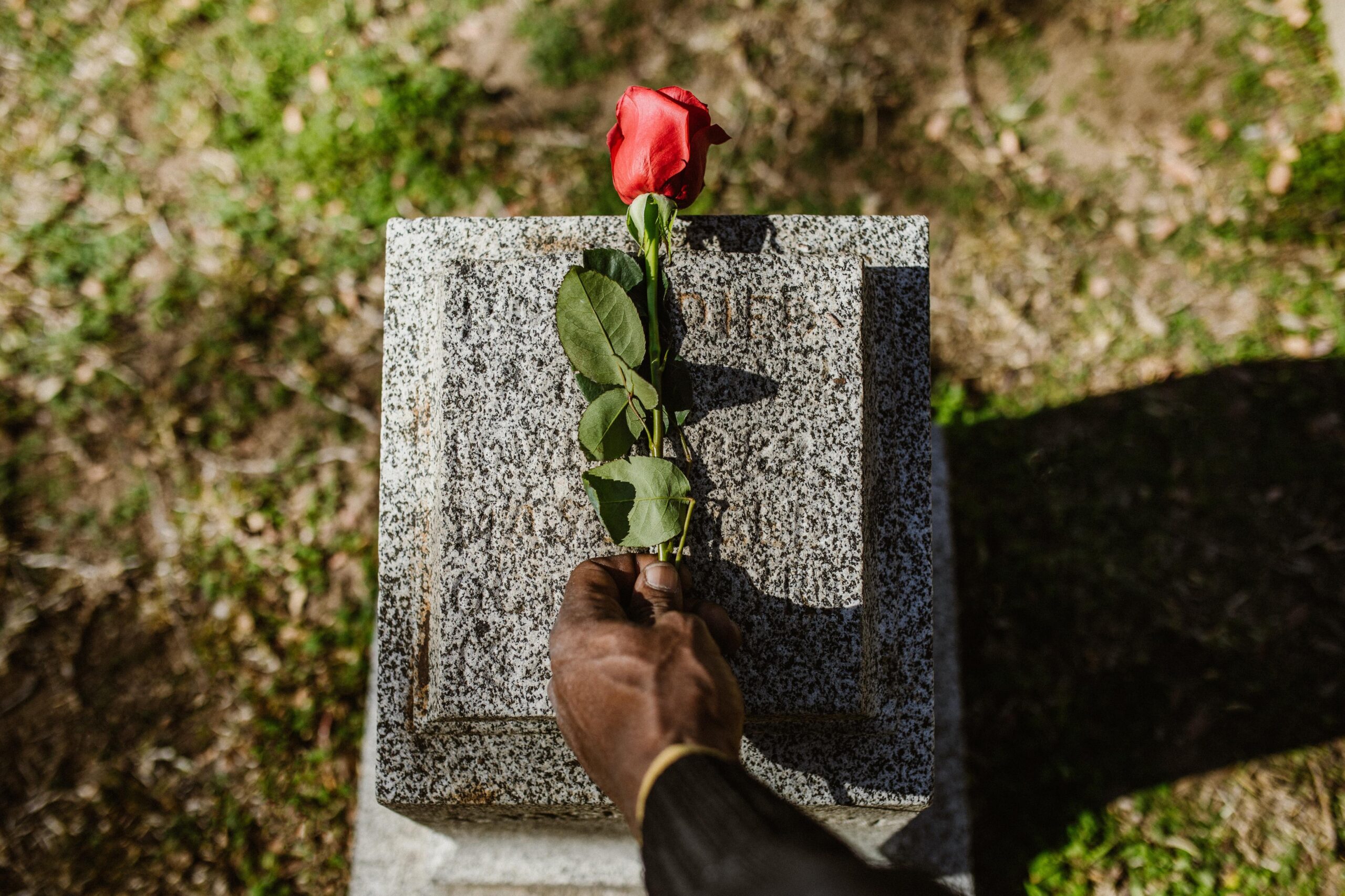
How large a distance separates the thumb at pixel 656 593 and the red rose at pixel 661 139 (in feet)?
2.17

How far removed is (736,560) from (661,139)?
0.78m

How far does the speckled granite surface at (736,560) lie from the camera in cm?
157

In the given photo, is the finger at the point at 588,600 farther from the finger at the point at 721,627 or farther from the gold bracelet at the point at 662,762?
the gold bracelet at the point at 662,762

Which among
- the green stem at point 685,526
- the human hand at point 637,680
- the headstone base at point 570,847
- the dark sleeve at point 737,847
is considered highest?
the green stem at point 685,526

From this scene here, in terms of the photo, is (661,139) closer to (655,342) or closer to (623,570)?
(655,342)

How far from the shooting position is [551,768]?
1.65 m

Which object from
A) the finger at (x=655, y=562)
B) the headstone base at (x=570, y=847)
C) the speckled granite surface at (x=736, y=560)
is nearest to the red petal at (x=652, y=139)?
the speckled granite surface at (x=736, y=560)

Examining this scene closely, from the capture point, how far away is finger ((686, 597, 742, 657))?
4.59ft

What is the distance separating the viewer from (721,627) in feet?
4.59

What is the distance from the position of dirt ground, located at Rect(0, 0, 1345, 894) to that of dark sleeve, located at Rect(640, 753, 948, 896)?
1996 mm

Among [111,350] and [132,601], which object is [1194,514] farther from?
[111,350]

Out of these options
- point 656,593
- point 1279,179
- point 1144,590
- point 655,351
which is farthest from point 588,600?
point 1279,179

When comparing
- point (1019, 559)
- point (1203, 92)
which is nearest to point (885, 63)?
point (1203, 92)

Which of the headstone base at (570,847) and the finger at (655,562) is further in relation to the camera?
the headstone base at (570,847)
